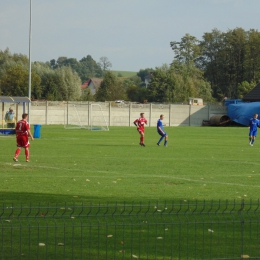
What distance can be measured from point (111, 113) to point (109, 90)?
43.0m

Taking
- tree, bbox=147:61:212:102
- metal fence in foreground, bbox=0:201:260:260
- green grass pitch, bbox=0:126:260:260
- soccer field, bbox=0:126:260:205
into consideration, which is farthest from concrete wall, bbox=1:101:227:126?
metal fence in foreground, bbox=0:201:260:260

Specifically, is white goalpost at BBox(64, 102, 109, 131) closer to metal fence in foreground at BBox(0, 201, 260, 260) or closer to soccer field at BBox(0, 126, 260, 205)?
soccer field at BBox(0, 126, 260, 205)

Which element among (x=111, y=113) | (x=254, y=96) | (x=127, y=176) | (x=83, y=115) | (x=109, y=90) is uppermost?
(x=109, y=90)

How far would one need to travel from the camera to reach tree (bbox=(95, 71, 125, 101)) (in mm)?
112500

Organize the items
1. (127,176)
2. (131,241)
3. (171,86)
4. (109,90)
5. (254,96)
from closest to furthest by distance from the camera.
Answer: (131,241) < (127,176) < (254,96) < (171,86) < (109,90)

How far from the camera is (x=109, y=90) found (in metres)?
113

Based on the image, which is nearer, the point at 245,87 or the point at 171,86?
the point at 171,86

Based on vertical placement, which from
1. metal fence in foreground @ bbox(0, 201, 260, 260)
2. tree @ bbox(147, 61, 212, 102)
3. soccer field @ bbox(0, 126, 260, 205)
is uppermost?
→ tree @ bbox(147, 61, 212, 102)

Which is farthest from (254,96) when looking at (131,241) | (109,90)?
(131,241)

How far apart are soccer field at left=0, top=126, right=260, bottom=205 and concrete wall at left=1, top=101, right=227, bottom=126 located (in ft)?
113

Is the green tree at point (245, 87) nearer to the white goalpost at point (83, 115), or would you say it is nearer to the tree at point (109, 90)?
the tree at point (109, 90)

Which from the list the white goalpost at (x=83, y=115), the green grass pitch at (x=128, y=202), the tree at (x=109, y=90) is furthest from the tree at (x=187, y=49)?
the green grass pitch at (x=128, y=202)

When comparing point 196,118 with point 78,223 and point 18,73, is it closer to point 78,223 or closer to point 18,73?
point 18,73

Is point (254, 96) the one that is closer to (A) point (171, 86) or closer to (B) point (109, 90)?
(A) point (171, 86)
